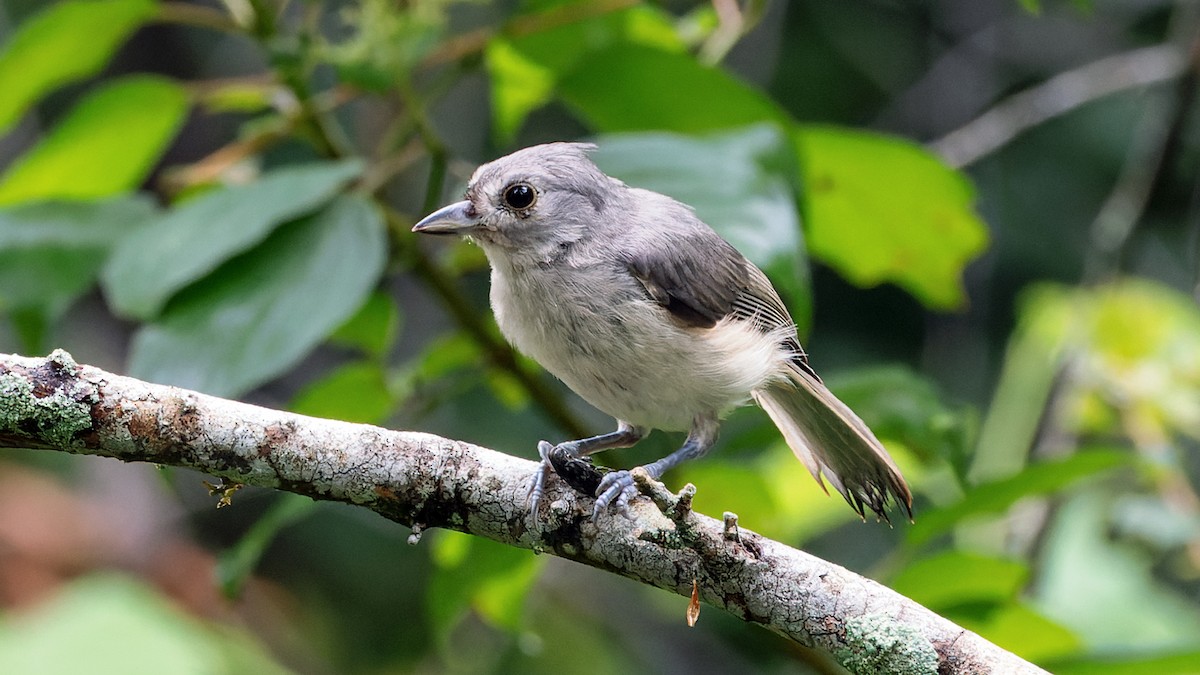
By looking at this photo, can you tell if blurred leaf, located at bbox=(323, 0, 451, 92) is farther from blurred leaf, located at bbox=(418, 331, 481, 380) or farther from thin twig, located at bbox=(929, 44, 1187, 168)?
thin twig, located at bbox=(929, 44, 1187, 168)

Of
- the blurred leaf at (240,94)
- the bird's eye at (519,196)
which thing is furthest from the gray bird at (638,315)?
the blurred leaf at (240,94)

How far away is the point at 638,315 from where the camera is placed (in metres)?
2.59

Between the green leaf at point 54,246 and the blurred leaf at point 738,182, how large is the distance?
3.89 ft

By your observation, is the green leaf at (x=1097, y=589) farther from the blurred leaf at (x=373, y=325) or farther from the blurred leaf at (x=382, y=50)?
the blurred leaf at (x=382, y=50)

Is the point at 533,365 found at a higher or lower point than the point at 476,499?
lower

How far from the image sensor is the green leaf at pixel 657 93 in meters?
2.99

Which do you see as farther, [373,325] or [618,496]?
[373,325]

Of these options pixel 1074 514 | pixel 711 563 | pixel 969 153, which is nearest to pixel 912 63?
pixel 969 153

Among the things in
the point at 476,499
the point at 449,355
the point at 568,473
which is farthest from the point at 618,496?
the point at 449,355

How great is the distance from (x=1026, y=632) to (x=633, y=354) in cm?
110

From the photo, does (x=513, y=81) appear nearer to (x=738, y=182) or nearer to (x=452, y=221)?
(x=452, y=221)

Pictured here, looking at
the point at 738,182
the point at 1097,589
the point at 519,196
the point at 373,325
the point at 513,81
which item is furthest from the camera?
the point at 1097,589

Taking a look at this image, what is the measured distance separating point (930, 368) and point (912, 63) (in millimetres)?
1677

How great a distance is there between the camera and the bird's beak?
265 centimetres
